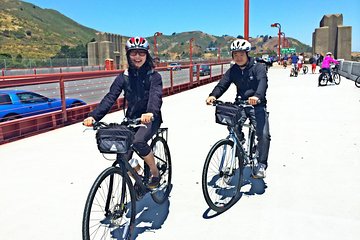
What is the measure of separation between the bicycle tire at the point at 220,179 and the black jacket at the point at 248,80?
2.61 ft

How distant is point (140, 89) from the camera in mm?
3496

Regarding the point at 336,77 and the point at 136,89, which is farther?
the point at 336,77

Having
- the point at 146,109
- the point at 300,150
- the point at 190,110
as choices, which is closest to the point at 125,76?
the point at 146,109

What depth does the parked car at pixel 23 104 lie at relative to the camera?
27.2 feet

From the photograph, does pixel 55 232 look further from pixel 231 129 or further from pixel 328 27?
pixel 328 27

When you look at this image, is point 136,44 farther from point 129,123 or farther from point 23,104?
point 23,104

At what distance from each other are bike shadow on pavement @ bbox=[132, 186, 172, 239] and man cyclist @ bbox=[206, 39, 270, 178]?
4.23ft

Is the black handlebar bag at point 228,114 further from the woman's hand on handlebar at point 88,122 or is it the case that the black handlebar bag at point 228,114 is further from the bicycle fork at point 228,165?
the woman's hand on handlebar at point 88,122

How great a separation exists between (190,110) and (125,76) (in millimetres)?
7747

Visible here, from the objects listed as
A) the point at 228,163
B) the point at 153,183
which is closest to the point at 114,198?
the point at 153,183

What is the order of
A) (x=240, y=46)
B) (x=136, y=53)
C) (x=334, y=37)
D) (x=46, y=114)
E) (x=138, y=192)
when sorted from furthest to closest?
(x=334, y=37)
(x=46, y=114)
(x=240, y=46)
(x=136, y=53)
(x=138, y=192)

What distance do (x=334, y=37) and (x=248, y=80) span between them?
171 ft

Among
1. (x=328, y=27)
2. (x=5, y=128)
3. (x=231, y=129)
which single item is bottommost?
(x=5, y=128)

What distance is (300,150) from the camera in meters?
6.15
